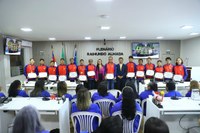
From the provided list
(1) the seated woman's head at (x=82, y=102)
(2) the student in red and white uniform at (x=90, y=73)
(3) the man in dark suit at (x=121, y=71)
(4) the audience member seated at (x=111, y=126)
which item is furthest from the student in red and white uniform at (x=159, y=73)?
(4) the audience member seated at (x=111, y=126)

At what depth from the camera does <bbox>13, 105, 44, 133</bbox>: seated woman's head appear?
1.19 meters

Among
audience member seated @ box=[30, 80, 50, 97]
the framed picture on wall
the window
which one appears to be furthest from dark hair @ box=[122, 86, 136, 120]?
the framed picture on wall

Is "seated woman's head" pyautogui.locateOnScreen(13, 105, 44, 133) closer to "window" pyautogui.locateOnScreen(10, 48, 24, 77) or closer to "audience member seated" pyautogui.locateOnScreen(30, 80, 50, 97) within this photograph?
"audience member seated" pyautogui.locateOnScreen(30, 80, 50, 97)

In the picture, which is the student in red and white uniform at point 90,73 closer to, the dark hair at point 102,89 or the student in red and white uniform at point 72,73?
the student in red and white uniform at point 72,73

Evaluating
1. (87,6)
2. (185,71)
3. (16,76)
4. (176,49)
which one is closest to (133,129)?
(87,6)

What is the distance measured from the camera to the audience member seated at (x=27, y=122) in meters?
1.19

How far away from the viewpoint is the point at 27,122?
1212mm

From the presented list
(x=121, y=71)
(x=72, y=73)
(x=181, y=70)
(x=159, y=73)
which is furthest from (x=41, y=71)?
(x=181, y=70)

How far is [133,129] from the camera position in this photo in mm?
2102

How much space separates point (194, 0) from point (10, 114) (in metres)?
3.90

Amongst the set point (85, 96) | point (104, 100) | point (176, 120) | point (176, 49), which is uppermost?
point (176, 49)

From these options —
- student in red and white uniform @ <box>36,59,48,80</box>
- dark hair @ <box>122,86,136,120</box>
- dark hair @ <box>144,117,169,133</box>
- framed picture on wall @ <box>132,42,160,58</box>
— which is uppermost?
framed picture on wall @ <box>132,42,160,58</box>

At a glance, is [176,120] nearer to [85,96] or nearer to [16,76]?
[85,96]

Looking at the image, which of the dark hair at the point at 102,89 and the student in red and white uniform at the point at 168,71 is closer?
the dark hair at the point at 102,89
